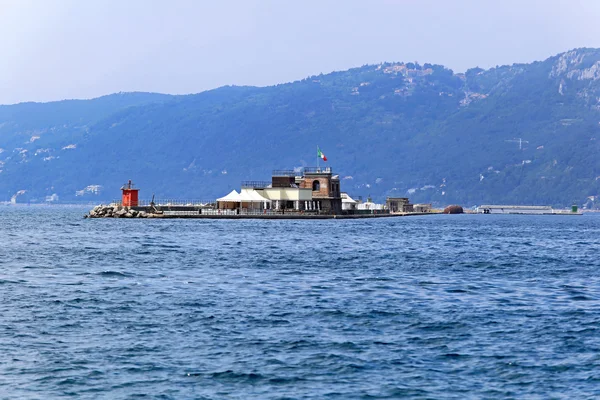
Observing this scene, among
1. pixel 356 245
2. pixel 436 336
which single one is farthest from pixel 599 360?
pixel 356 245

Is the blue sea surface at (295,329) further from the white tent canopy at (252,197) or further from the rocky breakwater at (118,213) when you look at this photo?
the white tent canopy at (252,197)

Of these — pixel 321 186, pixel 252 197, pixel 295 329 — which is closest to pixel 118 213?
pixel 252 197

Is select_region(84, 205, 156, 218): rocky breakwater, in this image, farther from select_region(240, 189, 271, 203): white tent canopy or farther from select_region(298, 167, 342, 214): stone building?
select_region(298, 167, 342, 214): stone building

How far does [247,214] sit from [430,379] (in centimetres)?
12398

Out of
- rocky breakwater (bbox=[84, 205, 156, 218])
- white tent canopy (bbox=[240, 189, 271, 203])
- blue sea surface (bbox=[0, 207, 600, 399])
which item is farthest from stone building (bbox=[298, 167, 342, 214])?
blue sea surface (bbox=[0, 207, 600, 399])

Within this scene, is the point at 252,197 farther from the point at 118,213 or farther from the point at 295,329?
the point at 295,329

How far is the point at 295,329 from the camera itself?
34.9 m

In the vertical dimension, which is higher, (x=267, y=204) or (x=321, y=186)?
(x=321, y=186)

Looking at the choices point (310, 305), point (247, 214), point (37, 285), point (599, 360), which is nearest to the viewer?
point (599, 360)

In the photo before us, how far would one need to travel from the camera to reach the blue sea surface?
27.2 metres

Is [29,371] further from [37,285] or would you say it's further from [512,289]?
[512,289]

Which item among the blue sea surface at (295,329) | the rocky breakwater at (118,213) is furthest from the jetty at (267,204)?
the blue sea surface at (295,329)

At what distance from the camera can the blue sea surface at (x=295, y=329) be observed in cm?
2719

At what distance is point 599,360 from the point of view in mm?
30625
